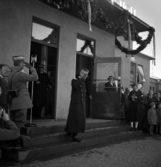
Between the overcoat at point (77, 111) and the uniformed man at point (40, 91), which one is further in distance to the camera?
the uniformed man at point (40, 91)

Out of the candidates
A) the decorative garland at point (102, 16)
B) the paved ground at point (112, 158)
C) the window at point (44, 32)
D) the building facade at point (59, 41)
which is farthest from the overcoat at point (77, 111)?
the decorative garland at point (102, 16)

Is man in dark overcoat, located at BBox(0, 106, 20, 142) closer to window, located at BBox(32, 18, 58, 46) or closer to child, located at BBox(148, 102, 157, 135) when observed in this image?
window, located at BBox(32, 18, 58, 46)

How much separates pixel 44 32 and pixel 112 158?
16.9ft

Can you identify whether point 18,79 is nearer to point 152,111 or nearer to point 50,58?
point 152,111

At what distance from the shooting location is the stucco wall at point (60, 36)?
6961mm

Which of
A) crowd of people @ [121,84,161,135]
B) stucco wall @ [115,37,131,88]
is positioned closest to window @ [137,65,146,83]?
stucco wall @ [115,37,131,88]

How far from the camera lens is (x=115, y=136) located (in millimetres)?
7652

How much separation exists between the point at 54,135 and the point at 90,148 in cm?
109

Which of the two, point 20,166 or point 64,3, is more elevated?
point 64,3

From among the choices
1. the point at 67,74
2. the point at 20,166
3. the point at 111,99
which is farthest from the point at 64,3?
the point at 20,166

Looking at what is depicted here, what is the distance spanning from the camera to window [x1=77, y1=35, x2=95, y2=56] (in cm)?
995

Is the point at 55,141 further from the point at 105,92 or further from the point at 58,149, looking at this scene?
the point at 105,92

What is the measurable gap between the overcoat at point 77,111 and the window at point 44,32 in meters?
2.91

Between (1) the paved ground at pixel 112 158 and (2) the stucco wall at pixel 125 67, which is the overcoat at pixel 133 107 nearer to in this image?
(1) the paved ground at pixel 112 158
